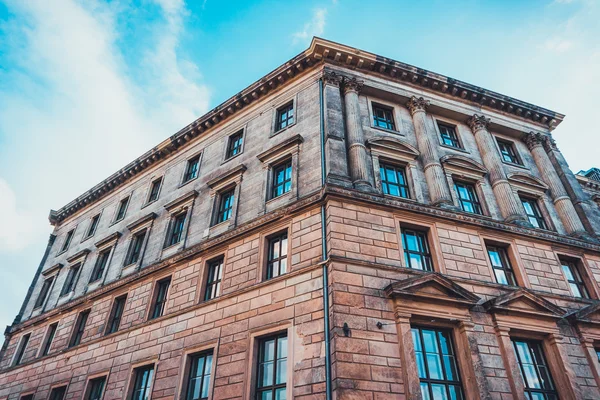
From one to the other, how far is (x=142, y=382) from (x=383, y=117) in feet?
51.1

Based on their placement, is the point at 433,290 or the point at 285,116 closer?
the point at 433,290

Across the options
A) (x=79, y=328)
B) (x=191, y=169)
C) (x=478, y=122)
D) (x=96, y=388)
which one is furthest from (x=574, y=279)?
(x=79, y=328)

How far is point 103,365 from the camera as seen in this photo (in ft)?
53.2

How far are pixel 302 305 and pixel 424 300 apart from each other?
3.77 meters

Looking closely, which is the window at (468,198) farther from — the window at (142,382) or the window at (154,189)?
the window at (154,189)

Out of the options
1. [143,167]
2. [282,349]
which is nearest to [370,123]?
[282,349]

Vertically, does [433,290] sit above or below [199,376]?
above

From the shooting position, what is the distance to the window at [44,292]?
2450 centimetres

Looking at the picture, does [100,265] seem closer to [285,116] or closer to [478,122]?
[285,116]

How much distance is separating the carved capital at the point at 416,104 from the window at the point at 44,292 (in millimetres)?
24876

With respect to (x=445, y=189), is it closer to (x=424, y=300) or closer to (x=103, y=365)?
(x=424, y=300)

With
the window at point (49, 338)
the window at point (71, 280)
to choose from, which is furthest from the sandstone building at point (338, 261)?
the window at point (49, 338)

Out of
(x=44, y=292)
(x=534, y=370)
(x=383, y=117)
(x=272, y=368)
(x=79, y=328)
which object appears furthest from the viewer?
(x=44, y=292)

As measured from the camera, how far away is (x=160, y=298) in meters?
16.9
